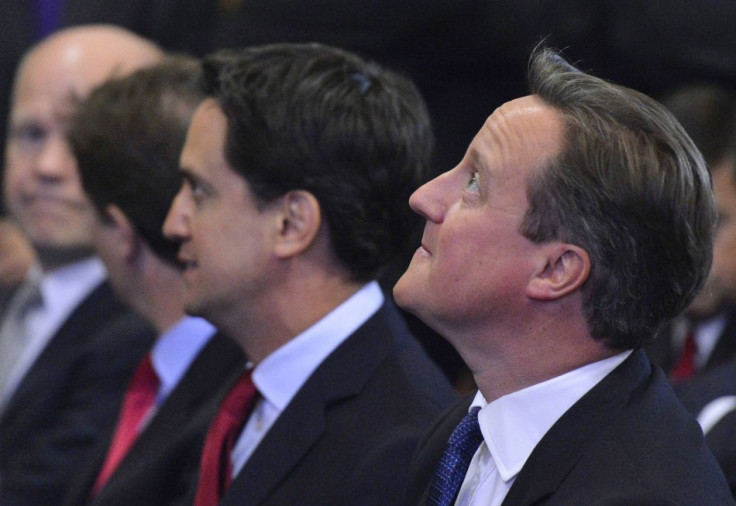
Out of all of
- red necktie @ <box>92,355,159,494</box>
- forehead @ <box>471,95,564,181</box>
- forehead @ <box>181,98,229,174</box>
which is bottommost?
red necktie @ <box>92,355,159,494</box>

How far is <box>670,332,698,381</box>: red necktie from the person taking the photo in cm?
330

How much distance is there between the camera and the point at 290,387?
211 centimetres

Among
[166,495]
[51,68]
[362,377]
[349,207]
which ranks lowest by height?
[166,495]

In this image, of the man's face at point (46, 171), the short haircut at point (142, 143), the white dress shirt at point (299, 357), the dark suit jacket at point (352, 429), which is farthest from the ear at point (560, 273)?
the man's face at point (46, 171)

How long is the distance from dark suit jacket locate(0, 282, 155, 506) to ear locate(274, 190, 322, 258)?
0.97m

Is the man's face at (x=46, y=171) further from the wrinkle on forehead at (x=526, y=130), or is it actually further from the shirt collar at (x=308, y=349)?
the wrinkle on forehead at (x=526, y=130)

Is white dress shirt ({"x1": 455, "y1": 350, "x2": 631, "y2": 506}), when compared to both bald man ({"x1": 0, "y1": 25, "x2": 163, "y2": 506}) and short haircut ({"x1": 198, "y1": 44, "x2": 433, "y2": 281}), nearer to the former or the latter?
short haircut ({"x1": 198, "y1": 44, "x2": 433, "y2": 281})

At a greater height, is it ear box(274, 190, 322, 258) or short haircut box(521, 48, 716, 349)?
short haircut box(521, 48, 716, 349)

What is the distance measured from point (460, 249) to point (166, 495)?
3.41ft

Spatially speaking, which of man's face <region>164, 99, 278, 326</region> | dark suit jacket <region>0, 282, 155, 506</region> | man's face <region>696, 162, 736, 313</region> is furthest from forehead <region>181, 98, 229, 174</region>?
man's face <region>696, 162, 736, 313</region>

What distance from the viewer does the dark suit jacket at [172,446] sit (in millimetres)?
2377

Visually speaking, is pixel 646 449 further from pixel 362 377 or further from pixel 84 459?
pixel 84 459

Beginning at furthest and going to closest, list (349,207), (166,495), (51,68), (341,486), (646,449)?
(51,68)
(166,495)
(349,207)
(341,486)
(646,449)

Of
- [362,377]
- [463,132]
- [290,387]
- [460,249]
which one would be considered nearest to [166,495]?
[290,387]
